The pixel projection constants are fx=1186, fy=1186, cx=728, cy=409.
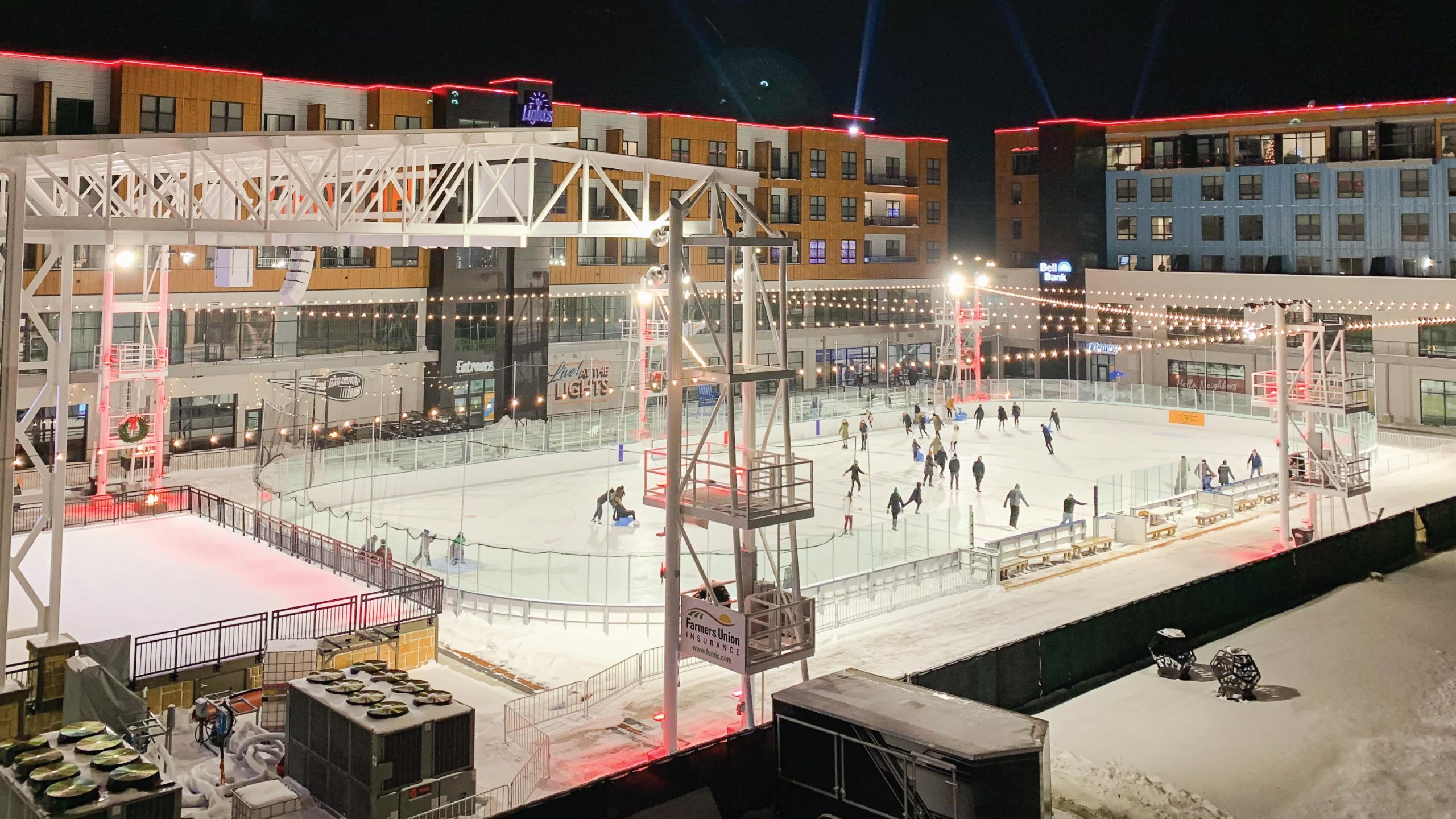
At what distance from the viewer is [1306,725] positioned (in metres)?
14.1

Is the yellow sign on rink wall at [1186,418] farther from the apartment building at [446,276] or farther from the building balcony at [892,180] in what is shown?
the building balcony at [892,180]

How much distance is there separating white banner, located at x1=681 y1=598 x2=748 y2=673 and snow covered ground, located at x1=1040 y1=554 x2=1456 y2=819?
147 inches

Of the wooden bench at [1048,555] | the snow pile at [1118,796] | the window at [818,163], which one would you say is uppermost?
the window at [818,163]

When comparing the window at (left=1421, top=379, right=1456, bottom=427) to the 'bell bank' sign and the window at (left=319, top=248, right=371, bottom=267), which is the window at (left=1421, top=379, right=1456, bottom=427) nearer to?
the 'bell bank' sign

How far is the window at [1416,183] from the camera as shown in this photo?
51.9 meters

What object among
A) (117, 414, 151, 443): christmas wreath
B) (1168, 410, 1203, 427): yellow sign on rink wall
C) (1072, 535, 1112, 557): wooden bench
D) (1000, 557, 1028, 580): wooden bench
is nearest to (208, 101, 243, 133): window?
(117, 414, 151, 443): christmas wreath

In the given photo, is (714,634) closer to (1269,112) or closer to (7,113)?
(7,113)

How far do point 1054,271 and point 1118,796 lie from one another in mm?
56519

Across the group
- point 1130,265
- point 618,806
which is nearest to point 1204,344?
point 1130,265

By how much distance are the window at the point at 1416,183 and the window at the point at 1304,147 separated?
13.1ft

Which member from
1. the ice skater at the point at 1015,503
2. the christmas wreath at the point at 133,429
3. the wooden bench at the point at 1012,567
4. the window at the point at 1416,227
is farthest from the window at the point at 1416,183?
the christmas wreath at the point at 133,429

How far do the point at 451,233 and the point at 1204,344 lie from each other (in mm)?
44250

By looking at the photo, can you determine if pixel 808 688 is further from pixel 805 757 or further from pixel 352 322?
pixel 352 322

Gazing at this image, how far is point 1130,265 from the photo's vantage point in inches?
2530
